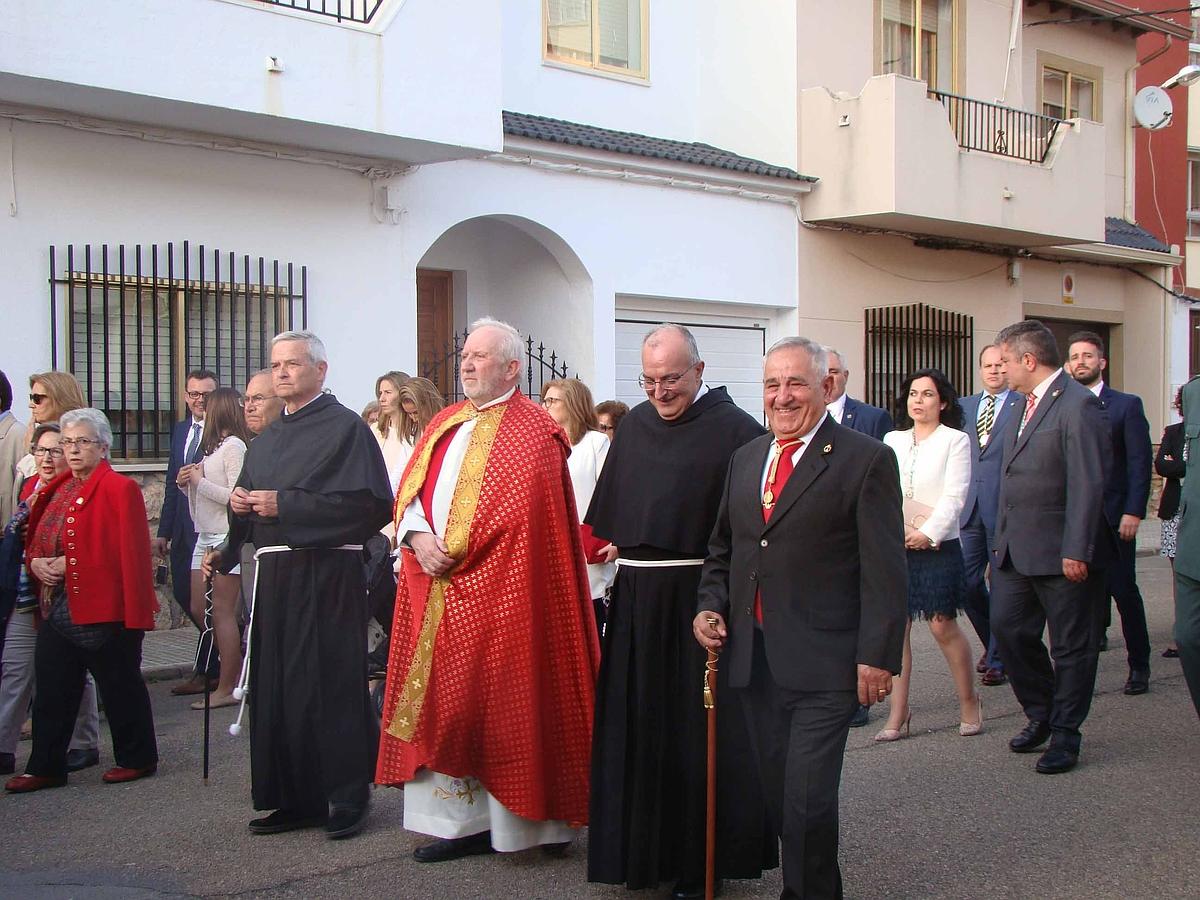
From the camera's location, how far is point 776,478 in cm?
448

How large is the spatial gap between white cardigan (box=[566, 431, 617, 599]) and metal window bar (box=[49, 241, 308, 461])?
4.98 meters

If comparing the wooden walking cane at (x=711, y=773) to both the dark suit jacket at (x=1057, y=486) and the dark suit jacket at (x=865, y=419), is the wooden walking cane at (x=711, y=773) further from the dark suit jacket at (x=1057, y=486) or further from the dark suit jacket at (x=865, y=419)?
the dark suit jacket at (x=865, y=419)

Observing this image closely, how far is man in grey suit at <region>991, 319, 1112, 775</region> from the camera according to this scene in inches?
253

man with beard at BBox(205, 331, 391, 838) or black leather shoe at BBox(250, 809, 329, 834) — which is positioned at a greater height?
man with beard at BBox(205, 331, 391, 838)

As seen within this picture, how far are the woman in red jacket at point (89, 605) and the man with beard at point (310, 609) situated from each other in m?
0.90

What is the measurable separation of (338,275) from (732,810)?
8229mm

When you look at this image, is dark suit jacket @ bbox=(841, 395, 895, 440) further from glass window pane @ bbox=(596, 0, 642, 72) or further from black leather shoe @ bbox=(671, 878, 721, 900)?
glass window pane @ bbox=(596, 0, 642, 72)

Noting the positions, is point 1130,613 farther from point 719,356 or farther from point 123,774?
point 719,356

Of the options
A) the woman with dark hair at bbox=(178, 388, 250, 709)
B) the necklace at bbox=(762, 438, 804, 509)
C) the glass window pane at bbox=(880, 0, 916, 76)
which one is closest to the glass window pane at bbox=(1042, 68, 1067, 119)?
the glass window pane at bbox=(880, 0, 916, 76)

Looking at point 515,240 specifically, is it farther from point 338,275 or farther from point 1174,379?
point 1174,379

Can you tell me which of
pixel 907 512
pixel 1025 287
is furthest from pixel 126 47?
pixel 1025 287

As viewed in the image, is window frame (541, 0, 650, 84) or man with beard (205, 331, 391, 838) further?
window frame (541, 0, 650, 84)

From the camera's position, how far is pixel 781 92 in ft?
52.6

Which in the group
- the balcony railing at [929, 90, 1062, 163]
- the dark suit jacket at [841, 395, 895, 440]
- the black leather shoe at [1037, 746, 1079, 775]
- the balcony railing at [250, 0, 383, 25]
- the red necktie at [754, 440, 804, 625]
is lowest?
the black leather shoe at [1037, 746, 1079, 775]
